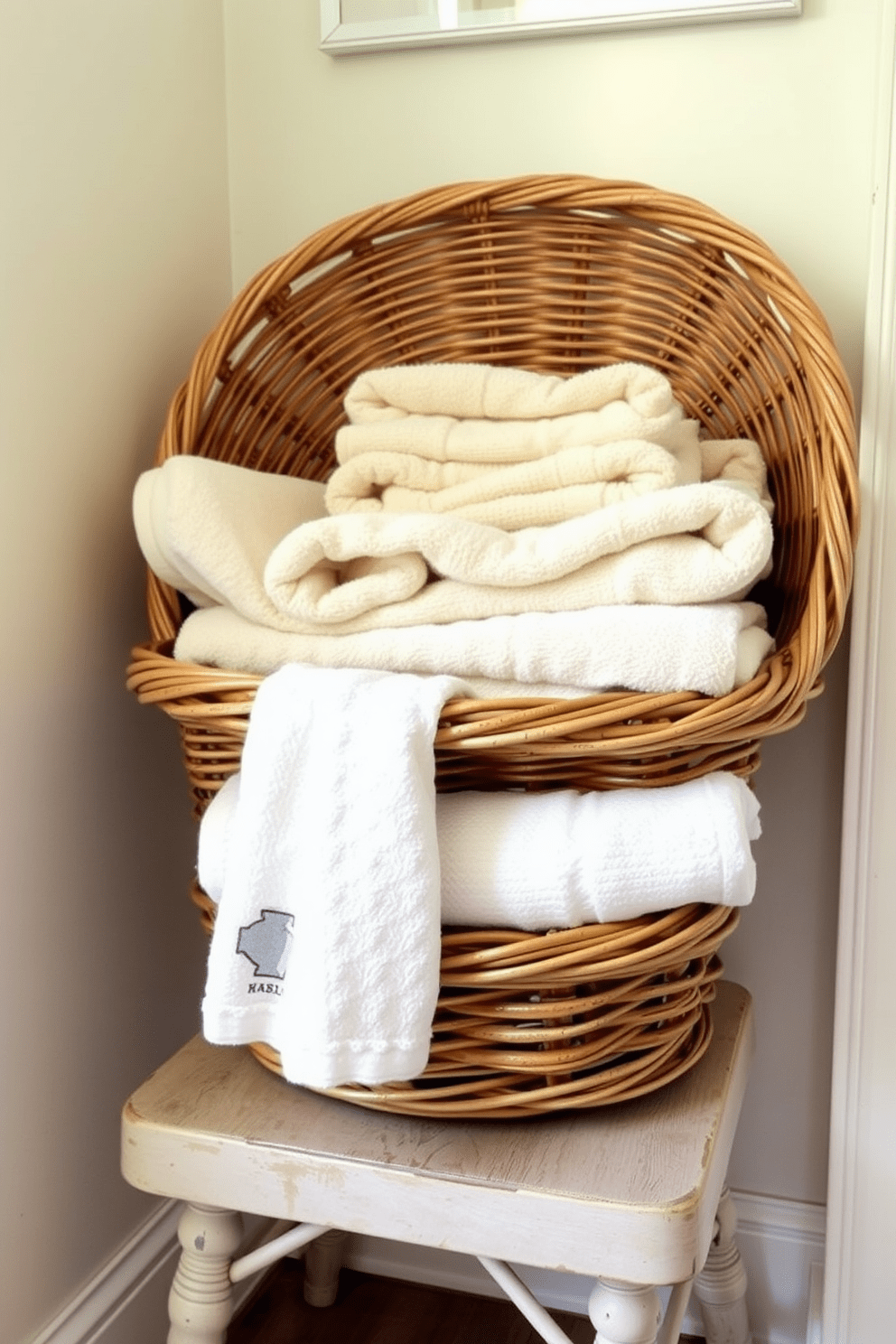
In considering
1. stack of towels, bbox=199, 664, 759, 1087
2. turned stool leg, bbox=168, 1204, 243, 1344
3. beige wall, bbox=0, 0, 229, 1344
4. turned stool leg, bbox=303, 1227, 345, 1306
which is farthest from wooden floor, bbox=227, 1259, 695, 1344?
stack of towels, bbox=199, 664, 759, 1087

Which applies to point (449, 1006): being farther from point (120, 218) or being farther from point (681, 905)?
point (120, 218)

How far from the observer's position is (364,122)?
41.9 inches

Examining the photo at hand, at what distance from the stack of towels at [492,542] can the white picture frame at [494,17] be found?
1.08 feet

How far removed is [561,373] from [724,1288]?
78cm

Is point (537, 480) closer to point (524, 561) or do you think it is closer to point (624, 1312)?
point (524, 561)

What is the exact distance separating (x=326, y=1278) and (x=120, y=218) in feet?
3.11

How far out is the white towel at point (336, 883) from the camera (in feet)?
2.05

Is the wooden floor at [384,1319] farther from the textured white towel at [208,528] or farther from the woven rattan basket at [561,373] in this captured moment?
the textured white towel at [208,528]

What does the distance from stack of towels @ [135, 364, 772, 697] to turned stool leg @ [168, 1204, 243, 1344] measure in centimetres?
36

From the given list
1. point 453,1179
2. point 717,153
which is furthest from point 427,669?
point 717,153

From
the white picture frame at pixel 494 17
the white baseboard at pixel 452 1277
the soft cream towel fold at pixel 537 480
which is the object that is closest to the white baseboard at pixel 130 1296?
the white baseboard at pixel 452 1277

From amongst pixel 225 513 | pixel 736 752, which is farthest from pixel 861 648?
pixel 225 513

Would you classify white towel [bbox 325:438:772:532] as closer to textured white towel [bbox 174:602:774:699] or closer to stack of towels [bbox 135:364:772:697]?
stack of towels [bbox 135:364:772:697]

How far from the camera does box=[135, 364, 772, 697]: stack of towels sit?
69 cm
